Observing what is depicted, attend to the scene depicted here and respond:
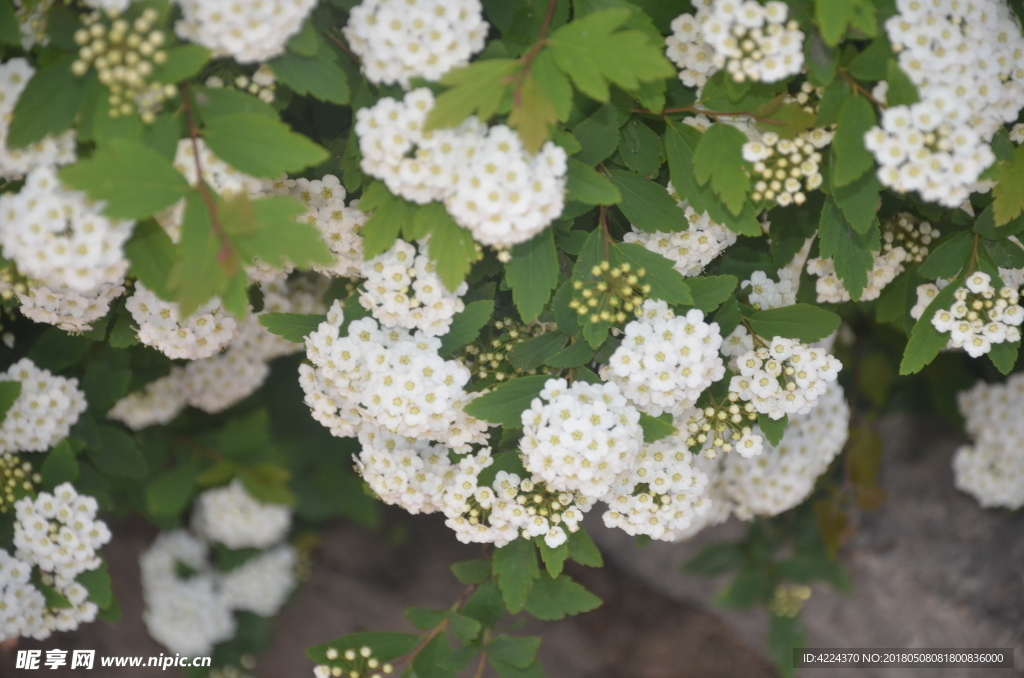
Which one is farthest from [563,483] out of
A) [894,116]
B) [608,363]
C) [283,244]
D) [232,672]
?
[232,672]

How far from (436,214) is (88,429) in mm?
1702

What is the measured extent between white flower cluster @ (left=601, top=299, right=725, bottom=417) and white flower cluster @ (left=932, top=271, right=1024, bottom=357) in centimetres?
73

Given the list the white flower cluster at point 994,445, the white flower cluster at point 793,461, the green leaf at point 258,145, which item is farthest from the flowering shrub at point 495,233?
the white flower cluster at point 994,445

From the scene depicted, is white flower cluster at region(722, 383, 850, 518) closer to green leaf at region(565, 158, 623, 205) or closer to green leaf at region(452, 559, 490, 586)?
green leaf at region(452, 559, 490, 586)

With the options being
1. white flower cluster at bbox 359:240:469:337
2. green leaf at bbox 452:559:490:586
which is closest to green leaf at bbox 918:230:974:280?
white flower cluster at bbox 359:240:469:337

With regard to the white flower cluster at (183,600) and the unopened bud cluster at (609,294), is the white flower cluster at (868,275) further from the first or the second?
the white flower cluster at (183,600)

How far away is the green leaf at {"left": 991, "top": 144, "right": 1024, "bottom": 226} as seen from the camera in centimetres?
212

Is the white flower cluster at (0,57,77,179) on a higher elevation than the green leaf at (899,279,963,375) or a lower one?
higher

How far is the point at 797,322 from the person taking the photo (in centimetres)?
229

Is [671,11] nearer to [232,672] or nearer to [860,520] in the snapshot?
[860,520]

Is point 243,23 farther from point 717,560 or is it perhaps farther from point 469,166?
point 717,560

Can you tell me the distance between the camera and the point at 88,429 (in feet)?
9.30

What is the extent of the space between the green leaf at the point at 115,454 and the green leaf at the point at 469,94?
6.19 feet

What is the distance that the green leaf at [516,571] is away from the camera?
8.00 ft
